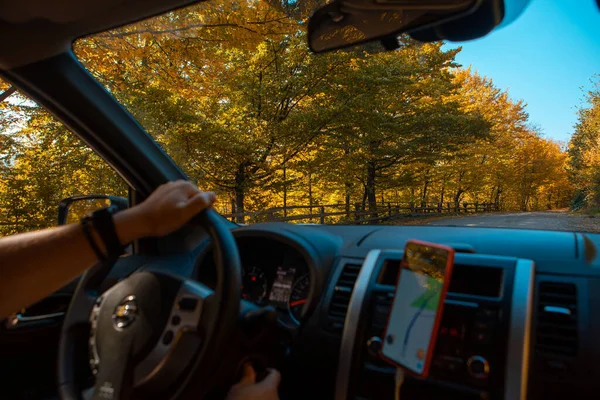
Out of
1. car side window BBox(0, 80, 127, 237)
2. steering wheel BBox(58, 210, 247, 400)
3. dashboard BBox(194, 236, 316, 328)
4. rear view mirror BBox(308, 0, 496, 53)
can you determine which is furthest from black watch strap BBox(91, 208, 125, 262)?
car side window BBox(0, 80, 127, 237)

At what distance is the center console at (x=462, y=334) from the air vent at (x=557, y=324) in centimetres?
8

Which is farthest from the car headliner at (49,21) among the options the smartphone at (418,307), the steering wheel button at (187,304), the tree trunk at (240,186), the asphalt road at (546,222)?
the tree trunk at (240,186)

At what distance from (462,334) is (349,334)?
1.33ft

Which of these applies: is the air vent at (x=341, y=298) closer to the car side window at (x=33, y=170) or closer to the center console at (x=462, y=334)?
the center console at (x=462, y=334)

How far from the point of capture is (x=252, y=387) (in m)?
1.16

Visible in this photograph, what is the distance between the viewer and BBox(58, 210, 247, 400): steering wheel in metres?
1.12

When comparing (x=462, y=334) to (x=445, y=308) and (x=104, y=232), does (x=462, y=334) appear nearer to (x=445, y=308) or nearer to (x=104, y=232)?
(x=445, y=308)

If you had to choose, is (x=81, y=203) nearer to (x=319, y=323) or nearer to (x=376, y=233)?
(x=319, y=323)

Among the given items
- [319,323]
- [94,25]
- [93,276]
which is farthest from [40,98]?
[319,323]

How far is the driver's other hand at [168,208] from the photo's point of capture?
3.36ft

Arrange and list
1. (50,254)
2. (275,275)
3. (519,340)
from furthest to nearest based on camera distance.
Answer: (275,275), (519,340), (50,254)

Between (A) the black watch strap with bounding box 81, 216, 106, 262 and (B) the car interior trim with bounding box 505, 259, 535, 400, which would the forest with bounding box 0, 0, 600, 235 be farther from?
(A) the black watch strap with bounding box 81, 216, 106, 262

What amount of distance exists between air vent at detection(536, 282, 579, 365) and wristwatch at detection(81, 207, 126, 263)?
133 cm

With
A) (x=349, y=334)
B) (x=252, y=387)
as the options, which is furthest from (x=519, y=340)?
(x=252, y=387)
